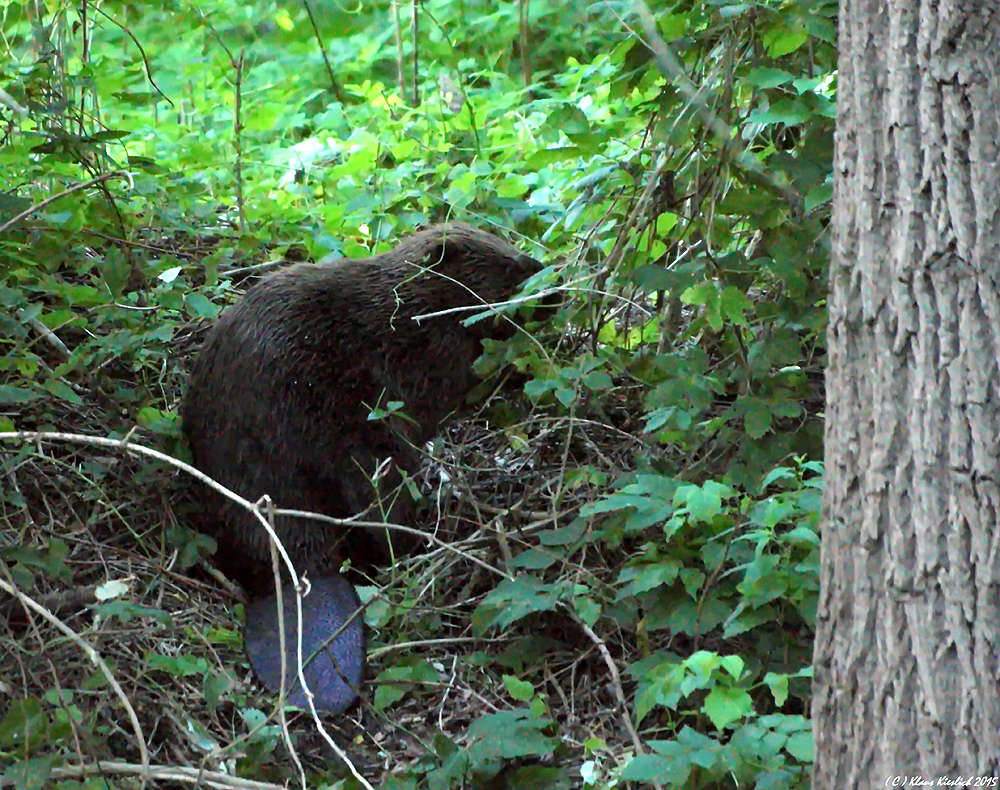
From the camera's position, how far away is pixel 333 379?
3.20m

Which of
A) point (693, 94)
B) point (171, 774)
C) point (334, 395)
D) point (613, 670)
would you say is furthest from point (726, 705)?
point (334, 395)

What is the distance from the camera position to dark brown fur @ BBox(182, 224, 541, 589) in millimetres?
2980

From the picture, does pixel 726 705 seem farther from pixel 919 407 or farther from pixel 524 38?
pixel 524 38

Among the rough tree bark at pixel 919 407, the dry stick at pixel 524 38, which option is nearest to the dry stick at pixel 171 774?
the rough tree bark at pixel 919 407

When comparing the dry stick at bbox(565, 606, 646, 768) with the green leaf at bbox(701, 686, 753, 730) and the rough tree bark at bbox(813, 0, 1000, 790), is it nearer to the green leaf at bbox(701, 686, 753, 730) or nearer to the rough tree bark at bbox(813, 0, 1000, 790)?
the green leaf at bbox(701, 686, 753, 730)

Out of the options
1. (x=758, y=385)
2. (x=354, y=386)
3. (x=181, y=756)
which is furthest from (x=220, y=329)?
(x=758, y=385)

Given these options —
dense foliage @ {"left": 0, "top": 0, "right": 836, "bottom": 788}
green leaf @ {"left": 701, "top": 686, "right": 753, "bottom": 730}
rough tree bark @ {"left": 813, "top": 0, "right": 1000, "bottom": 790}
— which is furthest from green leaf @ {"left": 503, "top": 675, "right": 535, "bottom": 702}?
rough tree bark @ {"left": 813, "top": 0, "right": 1000, "bottom": 790}

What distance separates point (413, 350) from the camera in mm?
3404

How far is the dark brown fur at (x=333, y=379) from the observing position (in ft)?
9.78

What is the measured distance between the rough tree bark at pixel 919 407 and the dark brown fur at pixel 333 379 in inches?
63.3

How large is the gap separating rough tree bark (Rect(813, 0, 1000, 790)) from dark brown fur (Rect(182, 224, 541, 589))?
1.61 m

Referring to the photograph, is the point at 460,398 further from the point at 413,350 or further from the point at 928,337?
the point at 928,337

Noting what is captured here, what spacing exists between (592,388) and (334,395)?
31.4 inches

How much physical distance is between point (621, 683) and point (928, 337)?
121 cm
